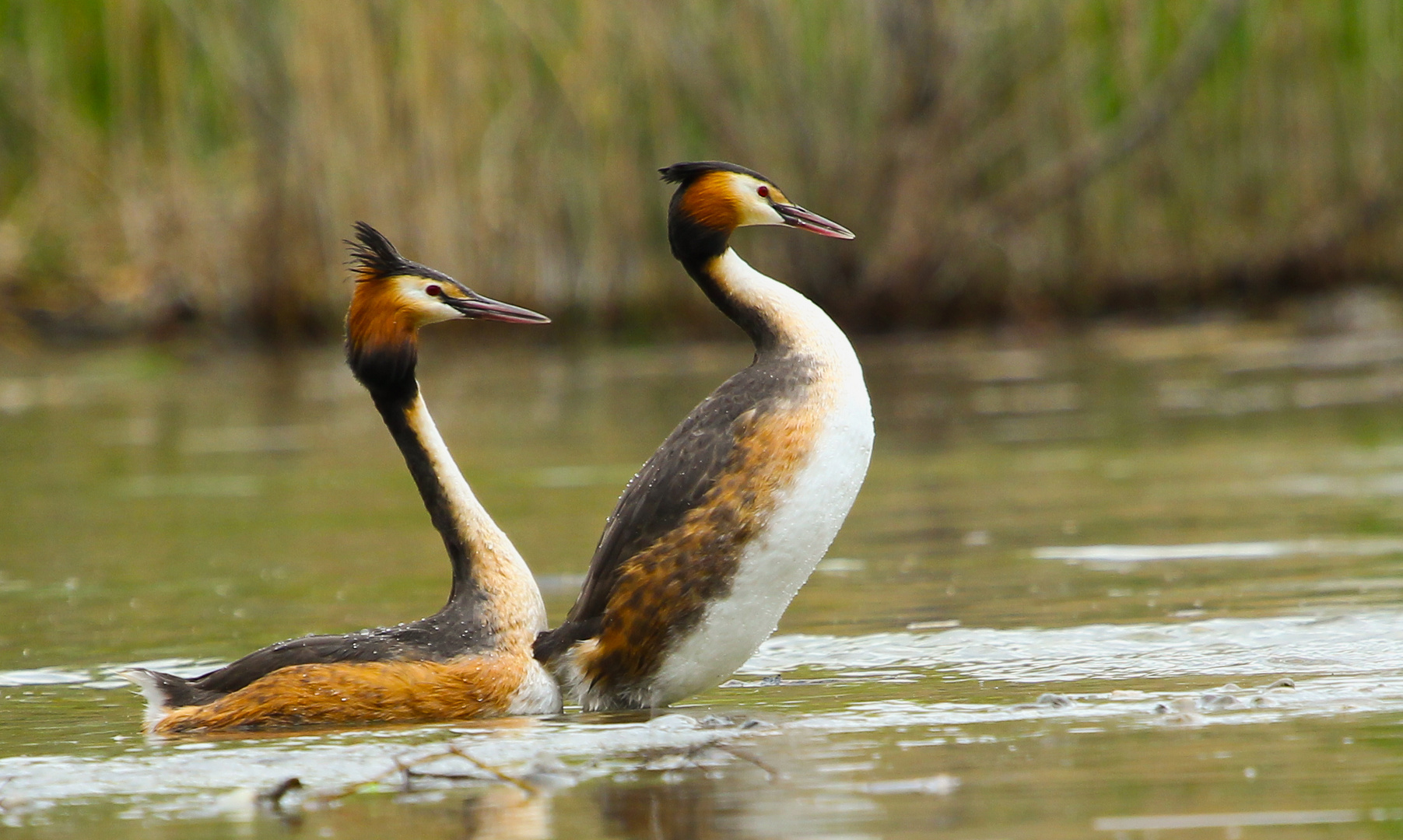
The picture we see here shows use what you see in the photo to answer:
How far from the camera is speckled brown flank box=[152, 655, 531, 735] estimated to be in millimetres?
5453

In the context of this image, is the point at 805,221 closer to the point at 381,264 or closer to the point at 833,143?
the point at 381,264

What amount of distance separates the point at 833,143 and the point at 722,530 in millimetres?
13205

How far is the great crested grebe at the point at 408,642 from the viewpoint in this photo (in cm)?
547

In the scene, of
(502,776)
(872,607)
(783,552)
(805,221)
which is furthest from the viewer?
(872,607)

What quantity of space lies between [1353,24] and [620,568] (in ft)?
45.8

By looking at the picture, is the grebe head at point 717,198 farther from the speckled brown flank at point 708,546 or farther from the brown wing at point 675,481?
the speckled brown flank at point 708,546

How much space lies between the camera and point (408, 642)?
5.65 metres

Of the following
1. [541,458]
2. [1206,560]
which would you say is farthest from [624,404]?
[1206,560]

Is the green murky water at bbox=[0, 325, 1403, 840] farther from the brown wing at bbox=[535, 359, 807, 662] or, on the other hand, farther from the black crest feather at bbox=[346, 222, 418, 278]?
the black crest feather at bbox=[346, 222, 418, 278]

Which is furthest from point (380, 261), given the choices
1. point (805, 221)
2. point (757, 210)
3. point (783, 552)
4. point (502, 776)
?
point (502, 776)

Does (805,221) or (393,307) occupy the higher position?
(805,221)

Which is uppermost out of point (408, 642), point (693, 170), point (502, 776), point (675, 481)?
point (693, 170)

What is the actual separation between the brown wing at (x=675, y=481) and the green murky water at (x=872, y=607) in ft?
1.15

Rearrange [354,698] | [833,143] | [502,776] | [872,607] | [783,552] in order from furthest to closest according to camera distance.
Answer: [833,143] < [872,607] < [783,552] < [354,698] < [502,776]
